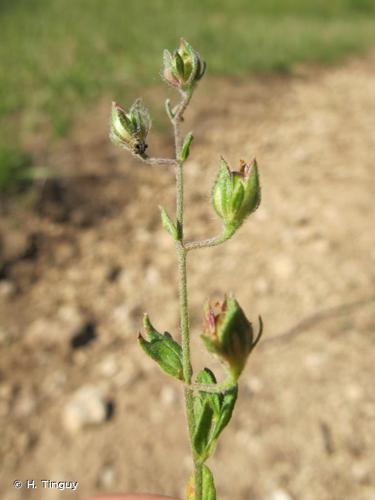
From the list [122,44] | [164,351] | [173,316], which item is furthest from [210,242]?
[122,44]

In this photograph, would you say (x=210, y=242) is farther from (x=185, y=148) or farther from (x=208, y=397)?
(x=208, y=397)

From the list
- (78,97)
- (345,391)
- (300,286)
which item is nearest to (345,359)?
(345,391)

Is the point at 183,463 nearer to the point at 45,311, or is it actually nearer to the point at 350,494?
the point at 350,494

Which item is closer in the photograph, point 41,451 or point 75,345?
point 41,451

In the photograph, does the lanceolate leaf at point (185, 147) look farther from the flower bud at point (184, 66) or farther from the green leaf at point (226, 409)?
the green leaf at point (226, 409)

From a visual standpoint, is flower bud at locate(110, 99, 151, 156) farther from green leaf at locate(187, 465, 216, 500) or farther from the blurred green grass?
the blurred green grass

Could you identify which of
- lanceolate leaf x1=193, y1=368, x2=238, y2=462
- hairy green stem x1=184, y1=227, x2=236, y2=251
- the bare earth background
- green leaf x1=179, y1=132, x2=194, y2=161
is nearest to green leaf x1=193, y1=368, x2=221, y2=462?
lanceolate leaf x1=193, y1=368, x2=238, y2=462

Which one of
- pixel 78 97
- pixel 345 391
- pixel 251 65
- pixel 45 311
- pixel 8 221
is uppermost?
pixel 251 65
